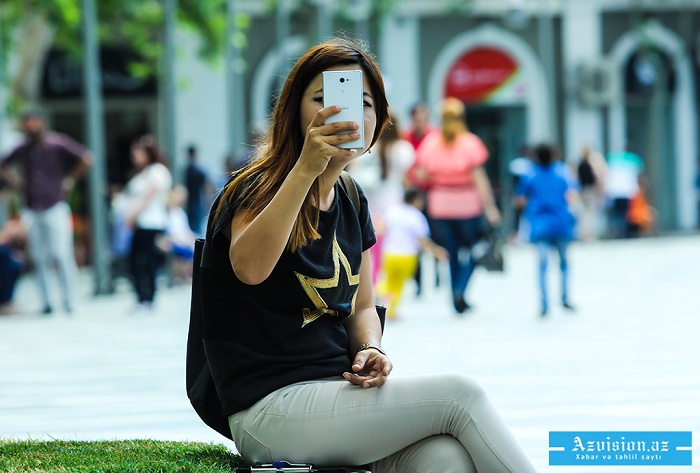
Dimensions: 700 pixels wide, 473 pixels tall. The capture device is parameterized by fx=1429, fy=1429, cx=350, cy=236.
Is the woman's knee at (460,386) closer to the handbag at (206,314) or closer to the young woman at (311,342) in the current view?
the young woman at (311,342)

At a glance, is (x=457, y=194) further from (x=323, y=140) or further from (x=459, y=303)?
(x=323, y=140)

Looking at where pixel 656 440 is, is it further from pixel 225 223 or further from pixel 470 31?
pixel 470 31

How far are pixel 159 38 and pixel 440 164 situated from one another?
17283 millimetres

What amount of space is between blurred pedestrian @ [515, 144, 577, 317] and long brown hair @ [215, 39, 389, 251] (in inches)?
372

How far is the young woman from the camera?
405 cm

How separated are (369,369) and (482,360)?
5.81m

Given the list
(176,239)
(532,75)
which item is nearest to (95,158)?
(176,239)

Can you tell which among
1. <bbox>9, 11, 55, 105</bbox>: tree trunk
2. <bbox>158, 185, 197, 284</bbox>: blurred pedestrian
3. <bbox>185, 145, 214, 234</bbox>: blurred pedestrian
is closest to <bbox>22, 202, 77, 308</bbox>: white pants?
<bbox>158, 185, 197, 284</bbox>: blurred pedestrian

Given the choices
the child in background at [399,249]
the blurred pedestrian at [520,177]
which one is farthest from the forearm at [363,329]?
the blurred pedestrian at [520,177]

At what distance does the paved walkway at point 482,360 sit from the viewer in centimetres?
729

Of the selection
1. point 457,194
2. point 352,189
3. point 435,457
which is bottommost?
point 435,457

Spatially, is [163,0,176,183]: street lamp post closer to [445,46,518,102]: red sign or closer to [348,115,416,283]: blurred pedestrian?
[348,115,416,283]: blurred pedestrian

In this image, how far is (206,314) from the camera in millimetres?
4242

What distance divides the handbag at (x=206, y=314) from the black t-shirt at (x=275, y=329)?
0.02 m
